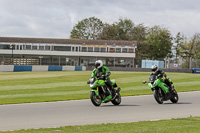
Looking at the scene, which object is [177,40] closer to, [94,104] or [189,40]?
[189,40]

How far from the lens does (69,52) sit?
263 ft

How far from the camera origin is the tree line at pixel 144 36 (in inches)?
3725

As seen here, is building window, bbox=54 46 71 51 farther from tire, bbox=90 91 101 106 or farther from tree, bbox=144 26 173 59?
tire, bbox=90 91 101 106

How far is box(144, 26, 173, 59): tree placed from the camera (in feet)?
308

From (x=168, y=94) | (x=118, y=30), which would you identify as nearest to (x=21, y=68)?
(x=168, y=94)

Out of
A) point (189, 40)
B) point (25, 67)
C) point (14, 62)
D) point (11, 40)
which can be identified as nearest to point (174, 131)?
point (25, 67)

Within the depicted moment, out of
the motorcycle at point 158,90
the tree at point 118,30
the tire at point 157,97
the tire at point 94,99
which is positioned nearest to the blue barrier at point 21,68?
the motorcycle at point 158,90

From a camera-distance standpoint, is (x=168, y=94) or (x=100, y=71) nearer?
(x=100, y=71)

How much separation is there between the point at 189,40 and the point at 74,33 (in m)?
34.7

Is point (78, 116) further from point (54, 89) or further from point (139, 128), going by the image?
point (54, 89)

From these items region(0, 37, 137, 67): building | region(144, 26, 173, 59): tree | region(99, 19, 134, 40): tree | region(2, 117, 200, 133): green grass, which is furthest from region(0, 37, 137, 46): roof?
region(2, 117, 200, 133): green grass

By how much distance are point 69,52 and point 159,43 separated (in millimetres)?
25407

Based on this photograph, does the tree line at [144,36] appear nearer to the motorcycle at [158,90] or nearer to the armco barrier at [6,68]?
the armco barrier at [6,68]

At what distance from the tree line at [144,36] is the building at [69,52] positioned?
14.9 metres
